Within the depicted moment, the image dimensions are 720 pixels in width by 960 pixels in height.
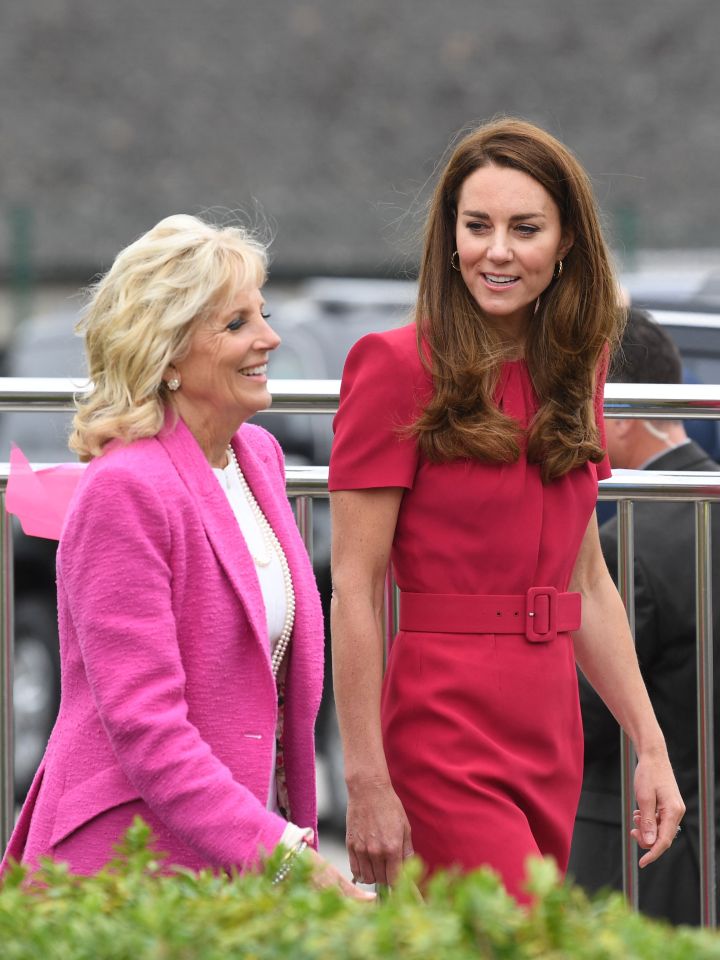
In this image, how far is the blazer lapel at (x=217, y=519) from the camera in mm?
2846

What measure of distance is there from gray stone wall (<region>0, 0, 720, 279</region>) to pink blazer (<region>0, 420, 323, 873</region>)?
31321mm

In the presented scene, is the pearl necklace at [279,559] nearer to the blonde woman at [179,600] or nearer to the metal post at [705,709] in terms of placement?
the blonde woman at [179,600]

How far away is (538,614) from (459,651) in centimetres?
15

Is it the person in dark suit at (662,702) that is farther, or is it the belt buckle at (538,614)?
the person in dark suit at (662,702)

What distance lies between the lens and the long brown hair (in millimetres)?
3053

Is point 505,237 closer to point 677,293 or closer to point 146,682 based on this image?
point 146,682

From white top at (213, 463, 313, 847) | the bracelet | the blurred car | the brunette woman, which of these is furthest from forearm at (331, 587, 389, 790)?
the blurred car

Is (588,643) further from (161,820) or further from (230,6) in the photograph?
(230,6)

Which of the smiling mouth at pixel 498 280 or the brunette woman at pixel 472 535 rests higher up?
the smiling mouth at pixel 498 280

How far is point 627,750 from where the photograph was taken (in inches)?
157

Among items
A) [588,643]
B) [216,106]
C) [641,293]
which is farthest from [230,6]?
[588,643]

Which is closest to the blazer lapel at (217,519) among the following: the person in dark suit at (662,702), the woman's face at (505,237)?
the woman's face at (505,237)

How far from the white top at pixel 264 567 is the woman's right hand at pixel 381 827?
0.12 m

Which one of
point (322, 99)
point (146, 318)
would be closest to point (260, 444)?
point (146, 318)
